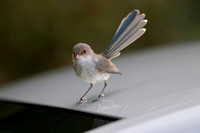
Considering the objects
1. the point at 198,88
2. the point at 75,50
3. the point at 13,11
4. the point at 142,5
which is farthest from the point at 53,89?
the point at 142,5

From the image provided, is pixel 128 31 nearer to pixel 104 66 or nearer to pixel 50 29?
pixel 104 66

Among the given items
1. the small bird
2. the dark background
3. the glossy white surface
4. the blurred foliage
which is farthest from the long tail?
the blurred foliage

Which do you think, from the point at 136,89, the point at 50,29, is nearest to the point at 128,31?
the point at 136,89

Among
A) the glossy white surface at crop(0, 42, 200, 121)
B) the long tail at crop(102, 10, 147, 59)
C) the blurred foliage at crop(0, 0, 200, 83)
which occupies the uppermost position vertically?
the blurred foliage at crop(0, 0, 200, 83)

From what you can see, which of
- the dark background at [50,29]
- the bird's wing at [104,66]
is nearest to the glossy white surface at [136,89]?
the bird's wing at [104,66]

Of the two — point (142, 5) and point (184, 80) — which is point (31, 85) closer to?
point (184, 80)

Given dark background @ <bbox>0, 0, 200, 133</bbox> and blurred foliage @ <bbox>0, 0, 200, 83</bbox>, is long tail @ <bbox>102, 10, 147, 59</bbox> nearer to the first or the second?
dark background @ <bbox>0, 0, 200, 133</bbox>
